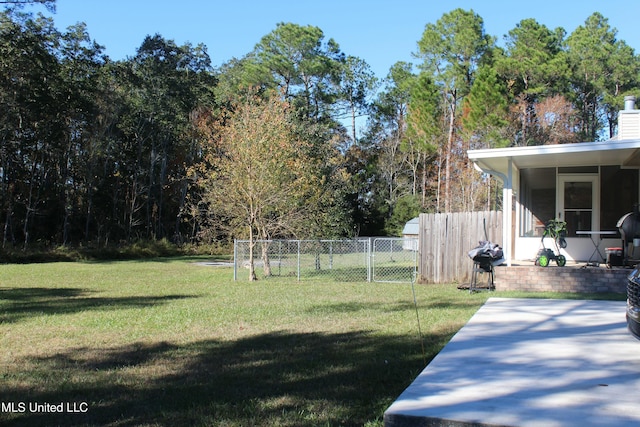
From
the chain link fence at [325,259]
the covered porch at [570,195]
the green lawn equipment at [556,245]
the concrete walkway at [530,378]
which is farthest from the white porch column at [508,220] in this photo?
the concrete walkway at [530,378]

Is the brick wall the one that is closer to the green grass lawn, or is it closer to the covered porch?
the covered porch

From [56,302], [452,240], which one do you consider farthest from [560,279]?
[56,302]

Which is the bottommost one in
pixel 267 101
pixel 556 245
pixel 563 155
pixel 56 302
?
pixel 56 302

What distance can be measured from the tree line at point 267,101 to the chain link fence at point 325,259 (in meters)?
4.81

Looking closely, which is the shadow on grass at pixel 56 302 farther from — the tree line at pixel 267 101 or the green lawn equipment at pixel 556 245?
the tree line at pixel 267 101

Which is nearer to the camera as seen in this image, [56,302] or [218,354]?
[218,354]

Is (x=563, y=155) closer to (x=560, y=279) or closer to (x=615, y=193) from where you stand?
(x=615, y=193)

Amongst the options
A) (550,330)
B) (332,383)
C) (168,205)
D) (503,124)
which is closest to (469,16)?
(503,124)

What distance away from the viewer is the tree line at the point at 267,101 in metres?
27.5

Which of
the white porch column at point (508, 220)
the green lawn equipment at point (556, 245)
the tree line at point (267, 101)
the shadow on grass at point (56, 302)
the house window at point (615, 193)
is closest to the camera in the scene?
the shadow on grass at point (56, 302)

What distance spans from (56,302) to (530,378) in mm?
9076

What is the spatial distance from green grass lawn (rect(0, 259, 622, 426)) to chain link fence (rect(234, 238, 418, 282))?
11.3 feet

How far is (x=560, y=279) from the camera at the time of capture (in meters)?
11.1

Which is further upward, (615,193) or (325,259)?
(615,193)
